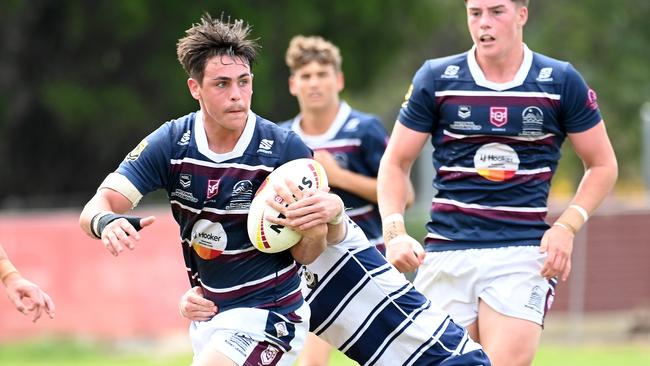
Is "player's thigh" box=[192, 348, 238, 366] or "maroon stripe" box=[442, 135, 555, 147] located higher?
"maroon stripe" box=[442, 135, 555, 147]

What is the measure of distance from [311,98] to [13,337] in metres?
7.66

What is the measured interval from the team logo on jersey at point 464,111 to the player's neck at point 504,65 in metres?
0.18

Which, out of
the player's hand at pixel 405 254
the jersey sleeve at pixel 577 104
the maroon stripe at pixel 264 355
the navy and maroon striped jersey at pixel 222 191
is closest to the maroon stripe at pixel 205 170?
the navy and maroon striped jersey at pixel 222 191

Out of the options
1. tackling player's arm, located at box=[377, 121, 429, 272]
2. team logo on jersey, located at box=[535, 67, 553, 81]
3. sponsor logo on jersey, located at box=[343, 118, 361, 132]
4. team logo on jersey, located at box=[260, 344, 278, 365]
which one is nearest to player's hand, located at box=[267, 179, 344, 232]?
team logo on jersey, located at box=[260, 344, 278, 365]

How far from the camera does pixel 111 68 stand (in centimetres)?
2180

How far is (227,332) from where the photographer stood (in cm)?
581

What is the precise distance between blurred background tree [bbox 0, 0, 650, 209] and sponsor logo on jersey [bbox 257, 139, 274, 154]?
14.0 m

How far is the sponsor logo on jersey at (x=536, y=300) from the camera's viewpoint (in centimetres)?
643

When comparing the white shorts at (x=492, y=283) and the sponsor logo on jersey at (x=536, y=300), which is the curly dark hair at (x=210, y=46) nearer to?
the white shorts at (x=492, y=283)

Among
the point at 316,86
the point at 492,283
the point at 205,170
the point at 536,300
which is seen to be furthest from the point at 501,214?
the point at 316,86

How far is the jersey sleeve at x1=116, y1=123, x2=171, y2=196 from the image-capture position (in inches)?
227

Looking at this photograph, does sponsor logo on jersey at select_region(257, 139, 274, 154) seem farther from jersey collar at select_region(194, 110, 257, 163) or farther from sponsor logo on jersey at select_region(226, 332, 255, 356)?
sponsor logo on jersey at select_region(226, 332, 255, 356)

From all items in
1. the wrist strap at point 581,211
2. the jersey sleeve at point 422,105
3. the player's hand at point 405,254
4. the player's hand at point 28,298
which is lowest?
the player's hand at point 28,298

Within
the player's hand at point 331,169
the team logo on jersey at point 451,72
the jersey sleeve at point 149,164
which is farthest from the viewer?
the player's hand at point 331,169
